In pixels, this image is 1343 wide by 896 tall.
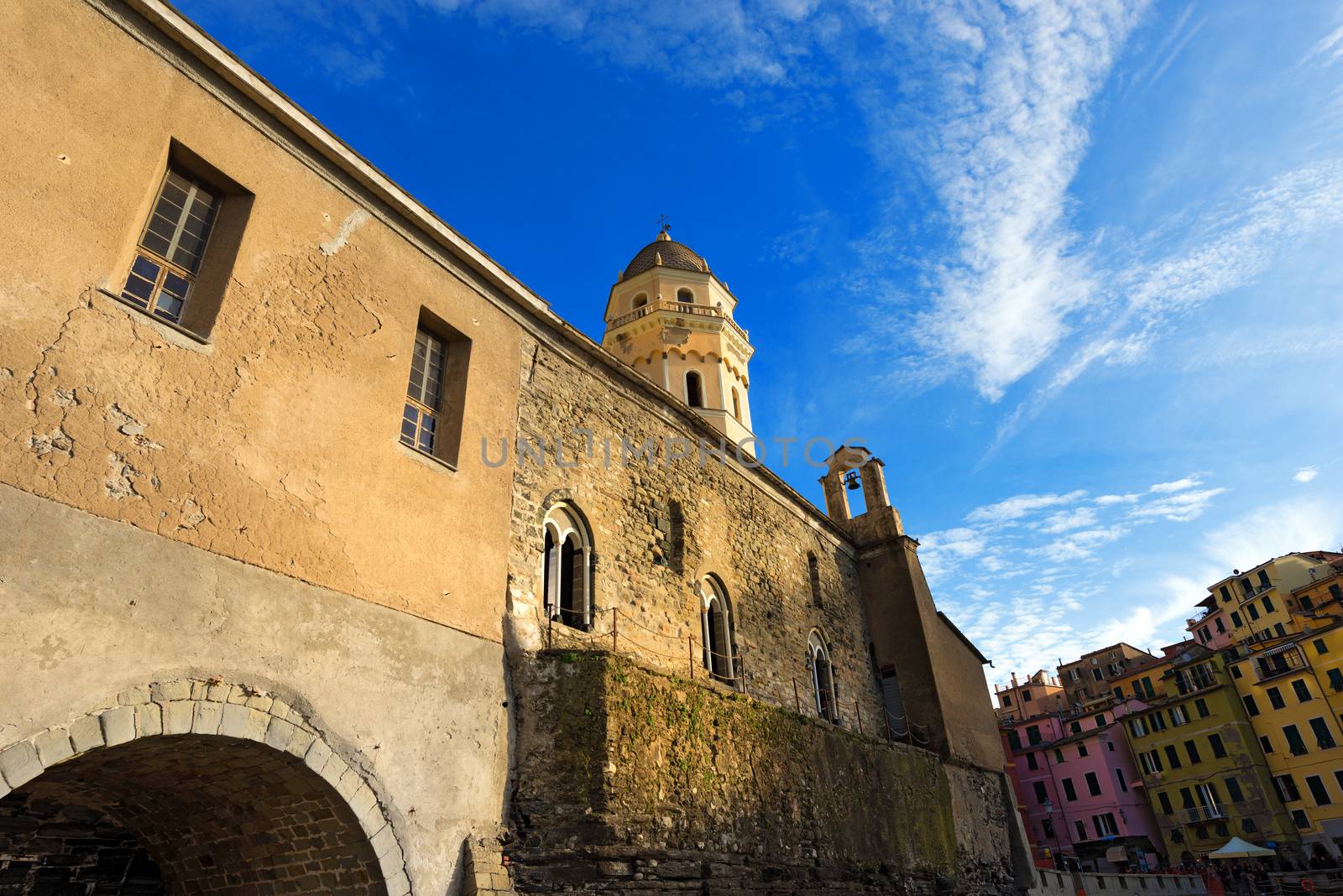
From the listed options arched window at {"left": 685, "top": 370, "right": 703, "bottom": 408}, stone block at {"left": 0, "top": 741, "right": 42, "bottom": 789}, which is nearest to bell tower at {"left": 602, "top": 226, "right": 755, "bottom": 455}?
arched window at {"left": 685, "top": 370, "right": 703, "bottom": 408}

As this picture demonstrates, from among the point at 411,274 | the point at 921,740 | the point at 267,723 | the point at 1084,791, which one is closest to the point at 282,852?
the point at 267,723

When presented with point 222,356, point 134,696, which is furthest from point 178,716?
point 222,356

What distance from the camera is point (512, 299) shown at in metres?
11.6

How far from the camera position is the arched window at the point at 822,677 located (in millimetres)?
16562

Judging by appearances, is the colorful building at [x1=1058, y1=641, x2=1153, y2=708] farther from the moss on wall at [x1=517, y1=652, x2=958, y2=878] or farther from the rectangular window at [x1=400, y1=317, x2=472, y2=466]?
the rectangular window at [x1=400, y1=317, x2=472, y2=466]

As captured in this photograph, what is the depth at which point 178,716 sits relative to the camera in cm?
633

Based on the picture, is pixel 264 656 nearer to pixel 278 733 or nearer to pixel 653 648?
pixel 278 733

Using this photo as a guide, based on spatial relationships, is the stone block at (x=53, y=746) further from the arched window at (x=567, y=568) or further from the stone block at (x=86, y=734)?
the arched window at (x=567, y=568)

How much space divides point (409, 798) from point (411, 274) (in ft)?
20.1

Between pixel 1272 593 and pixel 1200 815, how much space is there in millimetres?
12906

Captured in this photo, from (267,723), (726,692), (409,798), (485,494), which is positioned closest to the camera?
(267,723)

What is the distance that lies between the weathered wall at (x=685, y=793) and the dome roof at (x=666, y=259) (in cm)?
1670

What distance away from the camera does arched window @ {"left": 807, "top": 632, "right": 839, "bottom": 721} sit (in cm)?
1656

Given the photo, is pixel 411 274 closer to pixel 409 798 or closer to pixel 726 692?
pixel 409 798
